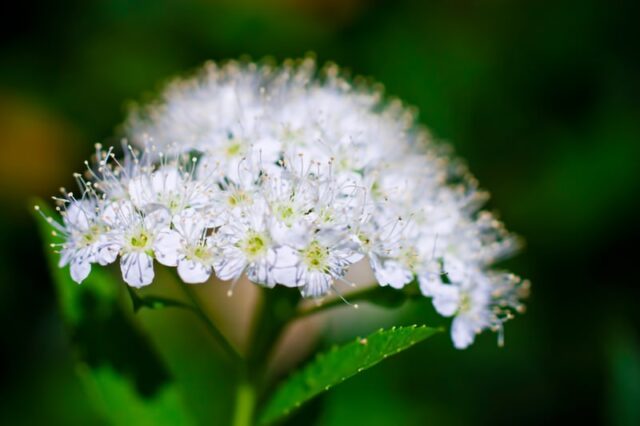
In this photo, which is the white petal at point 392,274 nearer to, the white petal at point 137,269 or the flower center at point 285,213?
the flower center at point 285,213

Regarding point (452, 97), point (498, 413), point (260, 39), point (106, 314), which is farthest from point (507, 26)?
point (106, 314)

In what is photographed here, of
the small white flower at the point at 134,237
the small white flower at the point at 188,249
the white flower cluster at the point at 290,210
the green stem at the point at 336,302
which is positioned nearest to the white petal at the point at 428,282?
the white flower cluster at the point at 290,210

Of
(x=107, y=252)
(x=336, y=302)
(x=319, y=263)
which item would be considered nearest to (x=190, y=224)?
(x=107, y=252)

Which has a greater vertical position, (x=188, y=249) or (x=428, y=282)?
(x=188, y=249)

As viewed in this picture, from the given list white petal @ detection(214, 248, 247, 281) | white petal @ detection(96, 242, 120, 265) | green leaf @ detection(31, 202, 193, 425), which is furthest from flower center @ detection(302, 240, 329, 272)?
green leaf @ detection(31, 202, 193, 425)

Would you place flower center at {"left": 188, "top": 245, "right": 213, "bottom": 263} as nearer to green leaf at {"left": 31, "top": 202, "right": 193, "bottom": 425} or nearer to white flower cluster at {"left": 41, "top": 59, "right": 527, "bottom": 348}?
white flower cluster at {"left": 41, "top": 59, "right": 527, "bottom": 348}

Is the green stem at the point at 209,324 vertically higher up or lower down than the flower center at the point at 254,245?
lower down

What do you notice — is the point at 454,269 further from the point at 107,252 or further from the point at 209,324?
the point at 107,252
